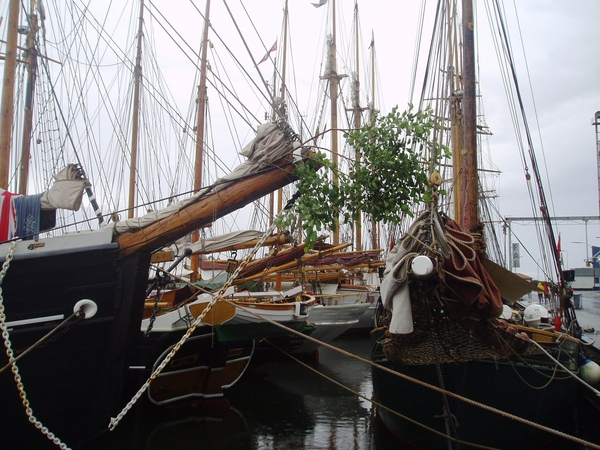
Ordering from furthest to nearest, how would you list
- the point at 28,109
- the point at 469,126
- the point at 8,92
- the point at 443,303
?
the point at 28,109
the point at 469,126
the point at 8,92
the point at 443,303

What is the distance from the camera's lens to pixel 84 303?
5.94 meters

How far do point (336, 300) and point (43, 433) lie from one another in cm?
1586

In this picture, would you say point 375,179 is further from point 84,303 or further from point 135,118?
point 135,118

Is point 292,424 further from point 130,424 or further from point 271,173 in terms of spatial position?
point 271,173

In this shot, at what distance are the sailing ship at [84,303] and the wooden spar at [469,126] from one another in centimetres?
425

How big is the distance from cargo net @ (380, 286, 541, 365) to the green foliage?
4.04ft

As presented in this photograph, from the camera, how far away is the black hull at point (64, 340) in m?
5.81

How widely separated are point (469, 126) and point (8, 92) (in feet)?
27.5

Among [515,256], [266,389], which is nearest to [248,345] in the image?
[266,389]

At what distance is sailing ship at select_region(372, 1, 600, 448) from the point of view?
18.2ft

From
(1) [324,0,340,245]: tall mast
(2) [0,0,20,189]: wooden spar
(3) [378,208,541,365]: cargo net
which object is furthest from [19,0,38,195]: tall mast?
(1) [324,0,340,245]: tall mast

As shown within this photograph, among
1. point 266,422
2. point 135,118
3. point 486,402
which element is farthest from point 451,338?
point 135,118

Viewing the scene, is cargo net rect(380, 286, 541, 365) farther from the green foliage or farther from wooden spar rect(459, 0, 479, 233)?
wooden spar rect(459, 0, 479, 233)

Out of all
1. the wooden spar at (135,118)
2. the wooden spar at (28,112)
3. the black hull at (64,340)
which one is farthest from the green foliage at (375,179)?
the wooden spar at (135,118)
